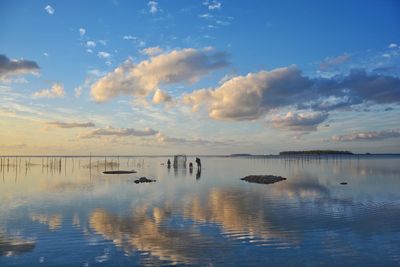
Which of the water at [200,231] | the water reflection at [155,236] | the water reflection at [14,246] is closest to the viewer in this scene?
the water at [200,231]

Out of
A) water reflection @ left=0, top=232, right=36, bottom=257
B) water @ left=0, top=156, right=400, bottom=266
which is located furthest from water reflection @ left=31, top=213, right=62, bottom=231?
water reflection @ left=0, top=232, right=36, bottom=257

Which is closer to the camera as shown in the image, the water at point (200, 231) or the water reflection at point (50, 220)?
the water at point (200, 231)

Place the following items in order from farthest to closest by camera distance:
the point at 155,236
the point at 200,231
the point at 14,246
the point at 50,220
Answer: the point at 50,220
the point at 200,231
the point at 155,236
the point at 14,246

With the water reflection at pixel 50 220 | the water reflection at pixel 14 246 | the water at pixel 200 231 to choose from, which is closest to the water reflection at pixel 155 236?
the water at pixel 200 231

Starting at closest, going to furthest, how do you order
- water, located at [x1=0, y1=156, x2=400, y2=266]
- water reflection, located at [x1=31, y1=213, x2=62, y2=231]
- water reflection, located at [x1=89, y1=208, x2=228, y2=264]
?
water, located at [x1=0, y1=156, x2=400, y2=266] < water reflection, located at [x1=89, y1=208, x2=228, y2=264] < water reflection, located at [x1=31, y1=213, x2=62, y2=231]

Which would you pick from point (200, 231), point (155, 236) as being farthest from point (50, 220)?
point (200, 231)

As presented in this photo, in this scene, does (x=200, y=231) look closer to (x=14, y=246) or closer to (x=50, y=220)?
(x=14, y=246)

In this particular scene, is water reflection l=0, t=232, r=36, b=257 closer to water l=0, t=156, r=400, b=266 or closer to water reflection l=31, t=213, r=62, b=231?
water l=0, t=156, r=400, b=266

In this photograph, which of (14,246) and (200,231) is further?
(200,231)

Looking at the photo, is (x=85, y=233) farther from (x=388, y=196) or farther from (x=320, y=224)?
(x=388, y=196)

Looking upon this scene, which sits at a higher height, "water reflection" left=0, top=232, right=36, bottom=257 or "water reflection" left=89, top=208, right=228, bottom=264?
"water reflection" left=89, top=208, right=228, bottom=264

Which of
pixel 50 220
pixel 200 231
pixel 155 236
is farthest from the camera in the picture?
pixel 50 220

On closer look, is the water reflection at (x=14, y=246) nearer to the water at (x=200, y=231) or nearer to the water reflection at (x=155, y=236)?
the water at (x=200, y=231)

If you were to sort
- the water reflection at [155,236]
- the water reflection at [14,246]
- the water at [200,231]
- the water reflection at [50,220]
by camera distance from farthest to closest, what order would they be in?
the water reflection at [50,220] < the water reflection at [14,246] < the water reflection at [155,236] < the water at [200,231]
